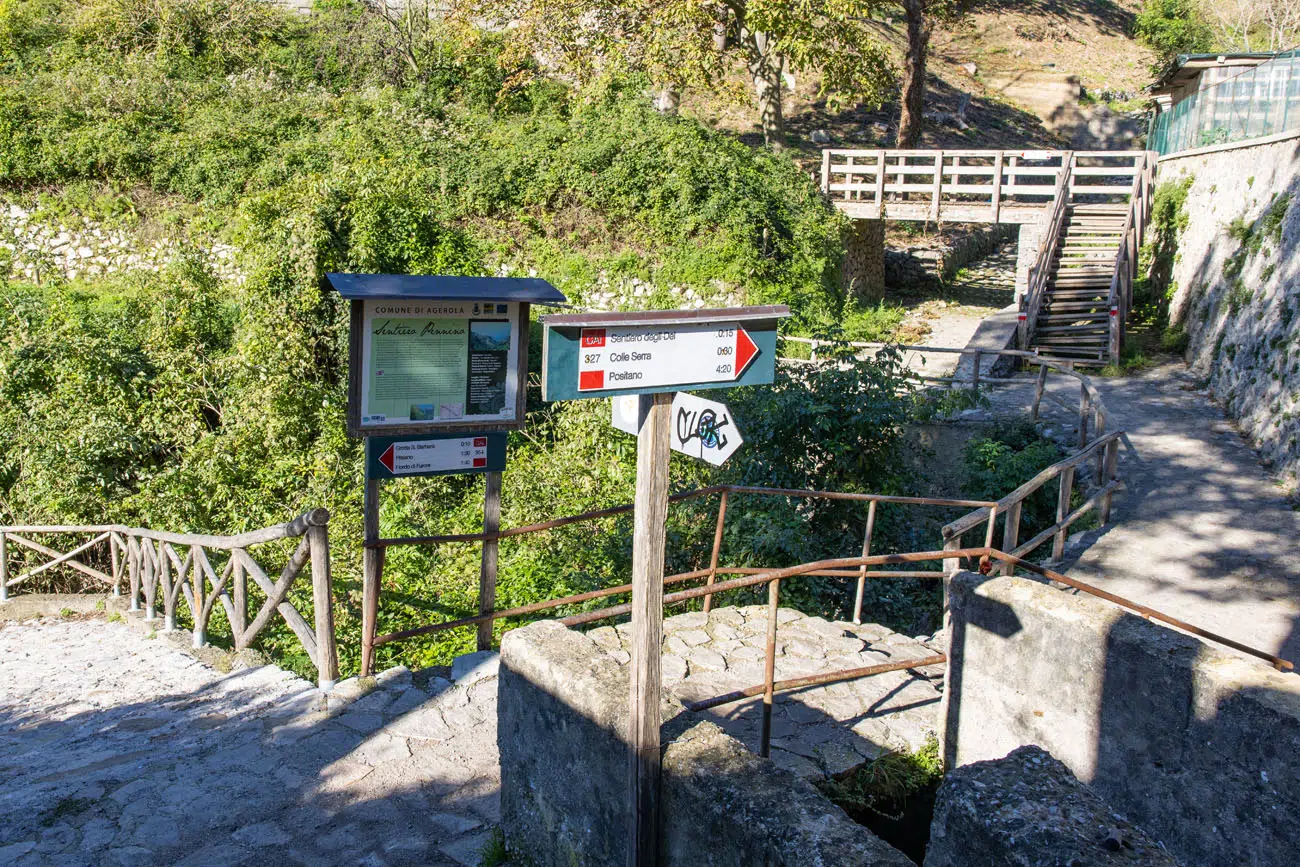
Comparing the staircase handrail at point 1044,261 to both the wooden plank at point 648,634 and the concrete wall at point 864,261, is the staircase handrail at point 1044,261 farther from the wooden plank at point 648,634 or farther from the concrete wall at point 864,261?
the wooden plank at point 648,634

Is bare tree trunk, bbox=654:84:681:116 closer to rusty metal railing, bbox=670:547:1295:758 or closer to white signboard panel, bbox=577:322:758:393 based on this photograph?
rusty metal railing, bbox=670:547:1295:758

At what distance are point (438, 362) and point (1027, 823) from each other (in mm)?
3921

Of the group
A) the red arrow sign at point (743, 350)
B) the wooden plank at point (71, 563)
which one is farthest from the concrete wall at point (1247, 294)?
the wooden plank at point (71, 563)

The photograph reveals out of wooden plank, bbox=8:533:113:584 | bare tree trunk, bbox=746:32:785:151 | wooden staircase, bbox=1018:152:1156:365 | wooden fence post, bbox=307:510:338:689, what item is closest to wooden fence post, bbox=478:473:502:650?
wooden fence post, bbox=307:510:338:689

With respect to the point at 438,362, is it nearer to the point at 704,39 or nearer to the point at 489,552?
the point at 489,552

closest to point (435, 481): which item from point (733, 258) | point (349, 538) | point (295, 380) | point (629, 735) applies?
point (349, 538)

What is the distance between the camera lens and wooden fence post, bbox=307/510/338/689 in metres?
5.64

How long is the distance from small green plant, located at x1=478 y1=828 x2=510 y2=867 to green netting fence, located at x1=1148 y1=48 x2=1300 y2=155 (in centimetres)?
1304

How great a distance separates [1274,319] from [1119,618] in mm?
9067

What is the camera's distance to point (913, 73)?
21.4 meters

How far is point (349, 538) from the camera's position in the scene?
35.4 feet

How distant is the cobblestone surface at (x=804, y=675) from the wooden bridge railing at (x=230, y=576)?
1.54 m

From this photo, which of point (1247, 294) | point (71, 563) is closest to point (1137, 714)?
point (71, 563)

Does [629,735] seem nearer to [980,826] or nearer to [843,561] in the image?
[980,826]
